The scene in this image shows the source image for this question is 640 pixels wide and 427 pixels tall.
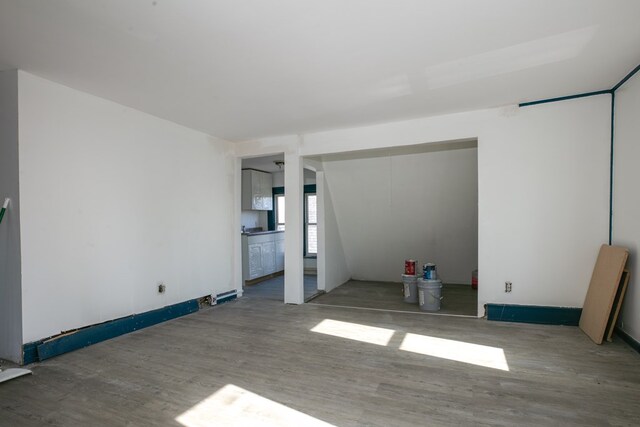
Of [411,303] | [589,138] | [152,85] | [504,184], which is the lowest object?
[411,303]

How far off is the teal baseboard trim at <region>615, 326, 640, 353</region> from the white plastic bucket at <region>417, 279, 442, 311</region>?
1923 millimetres

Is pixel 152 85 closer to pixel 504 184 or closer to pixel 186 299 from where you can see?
pixel 186 299

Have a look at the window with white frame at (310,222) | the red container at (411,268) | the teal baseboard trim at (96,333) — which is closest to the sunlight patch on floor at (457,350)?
the red container at (411,268)

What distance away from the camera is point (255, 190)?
26.2ft

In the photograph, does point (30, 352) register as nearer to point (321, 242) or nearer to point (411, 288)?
point (321, 242)

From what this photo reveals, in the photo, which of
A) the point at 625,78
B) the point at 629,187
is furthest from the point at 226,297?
the point at 625,78

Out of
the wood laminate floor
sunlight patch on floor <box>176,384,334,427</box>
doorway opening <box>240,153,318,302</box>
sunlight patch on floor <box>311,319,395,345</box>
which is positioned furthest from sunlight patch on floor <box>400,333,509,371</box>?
doorway opening <box>240,153,318,302</box>

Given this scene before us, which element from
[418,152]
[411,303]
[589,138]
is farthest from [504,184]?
[411,303]

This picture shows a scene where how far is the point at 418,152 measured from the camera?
5.73m

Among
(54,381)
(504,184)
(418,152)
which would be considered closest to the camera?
(54,381)

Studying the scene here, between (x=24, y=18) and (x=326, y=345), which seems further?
(x=326, y=345)

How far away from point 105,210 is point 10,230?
837 millimetres

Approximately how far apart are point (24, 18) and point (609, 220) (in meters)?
5.62

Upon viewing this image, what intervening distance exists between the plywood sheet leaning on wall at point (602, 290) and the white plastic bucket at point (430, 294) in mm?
1635
